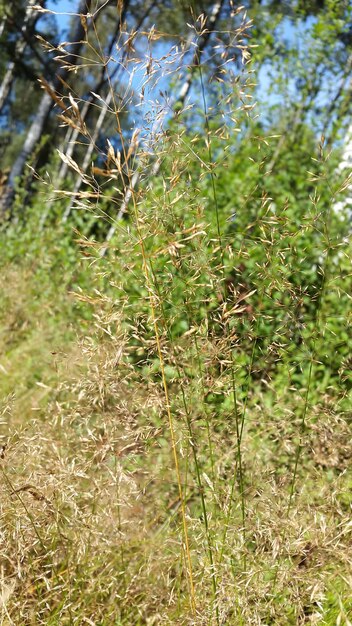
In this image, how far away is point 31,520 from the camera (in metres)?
1.44

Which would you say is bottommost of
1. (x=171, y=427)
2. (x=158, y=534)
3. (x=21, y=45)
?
(x=21, y=45)

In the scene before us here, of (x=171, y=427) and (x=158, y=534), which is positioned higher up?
(x=171, y=427)

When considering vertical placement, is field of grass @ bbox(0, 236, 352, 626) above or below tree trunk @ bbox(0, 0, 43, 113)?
above

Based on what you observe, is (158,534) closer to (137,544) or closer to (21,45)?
(137,544)

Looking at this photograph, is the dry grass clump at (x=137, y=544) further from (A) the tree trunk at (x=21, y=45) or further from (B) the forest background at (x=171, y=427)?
(A) the tree trunk at (x=21, y=45)

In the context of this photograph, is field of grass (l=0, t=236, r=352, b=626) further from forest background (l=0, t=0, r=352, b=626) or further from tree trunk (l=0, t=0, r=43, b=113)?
tree trunk (l=0, t=0, r=43, b=113)

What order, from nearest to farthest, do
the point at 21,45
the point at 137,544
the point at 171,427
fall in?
the point at 171,427 → the point at 137,544 → the point at 21,45

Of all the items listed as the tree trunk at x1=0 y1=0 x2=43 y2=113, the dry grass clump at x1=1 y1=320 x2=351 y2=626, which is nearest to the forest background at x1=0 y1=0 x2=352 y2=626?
the dry grass clump at x1=1 y1=320 x2=351 y2=626

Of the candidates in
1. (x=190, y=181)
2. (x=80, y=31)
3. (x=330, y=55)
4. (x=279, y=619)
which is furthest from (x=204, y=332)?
(x=80, y=31)

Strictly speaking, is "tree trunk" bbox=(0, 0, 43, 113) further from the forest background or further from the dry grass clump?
the dry grass clump

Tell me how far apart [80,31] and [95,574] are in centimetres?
891

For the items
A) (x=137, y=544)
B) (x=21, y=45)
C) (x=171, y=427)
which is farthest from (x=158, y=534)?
(x=21, y=45)

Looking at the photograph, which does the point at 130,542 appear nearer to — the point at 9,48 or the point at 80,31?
the point at 80,31

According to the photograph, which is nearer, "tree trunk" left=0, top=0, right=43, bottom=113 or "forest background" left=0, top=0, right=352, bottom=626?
"forest background" left=0, top=0, right=352, bottom=626
